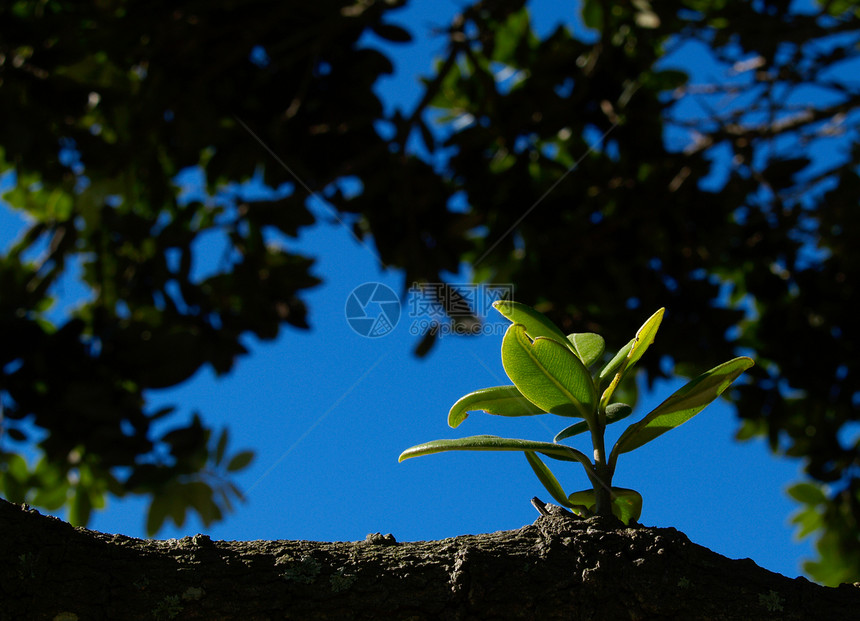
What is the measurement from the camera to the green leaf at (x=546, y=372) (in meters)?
0.66

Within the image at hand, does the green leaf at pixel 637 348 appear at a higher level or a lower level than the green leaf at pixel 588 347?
lower

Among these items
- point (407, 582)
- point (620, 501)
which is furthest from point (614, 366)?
point (407, 582)

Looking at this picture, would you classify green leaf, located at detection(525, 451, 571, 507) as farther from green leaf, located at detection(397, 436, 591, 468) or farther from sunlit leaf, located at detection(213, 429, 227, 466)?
sunlit leaf, located at detection(213, 429, 227, 466)

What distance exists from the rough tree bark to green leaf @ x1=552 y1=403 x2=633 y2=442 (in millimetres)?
113

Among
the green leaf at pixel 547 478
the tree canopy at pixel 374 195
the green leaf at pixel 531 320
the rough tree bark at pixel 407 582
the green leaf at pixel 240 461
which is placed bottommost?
the rough tree bark at pixel 407 582

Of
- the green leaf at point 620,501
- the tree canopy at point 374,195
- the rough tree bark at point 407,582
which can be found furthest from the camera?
the tree canopy at point 374,195

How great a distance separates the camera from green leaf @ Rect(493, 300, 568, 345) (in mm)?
700

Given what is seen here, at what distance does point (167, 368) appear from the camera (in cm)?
197

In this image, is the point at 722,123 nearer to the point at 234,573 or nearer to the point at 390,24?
the point at 390,24

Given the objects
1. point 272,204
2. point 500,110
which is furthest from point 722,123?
point 272,204

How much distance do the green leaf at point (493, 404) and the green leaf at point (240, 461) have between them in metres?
1.57

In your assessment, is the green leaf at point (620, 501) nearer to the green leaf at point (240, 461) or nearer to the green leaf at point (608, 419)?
the green leaf at point (608, 419)

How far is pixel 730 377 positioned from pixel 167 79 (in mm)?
2060

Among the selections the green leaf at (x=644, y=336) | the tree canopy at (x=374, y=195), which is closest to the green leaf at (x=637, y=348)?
the green leaf at (x=644, y=336)
